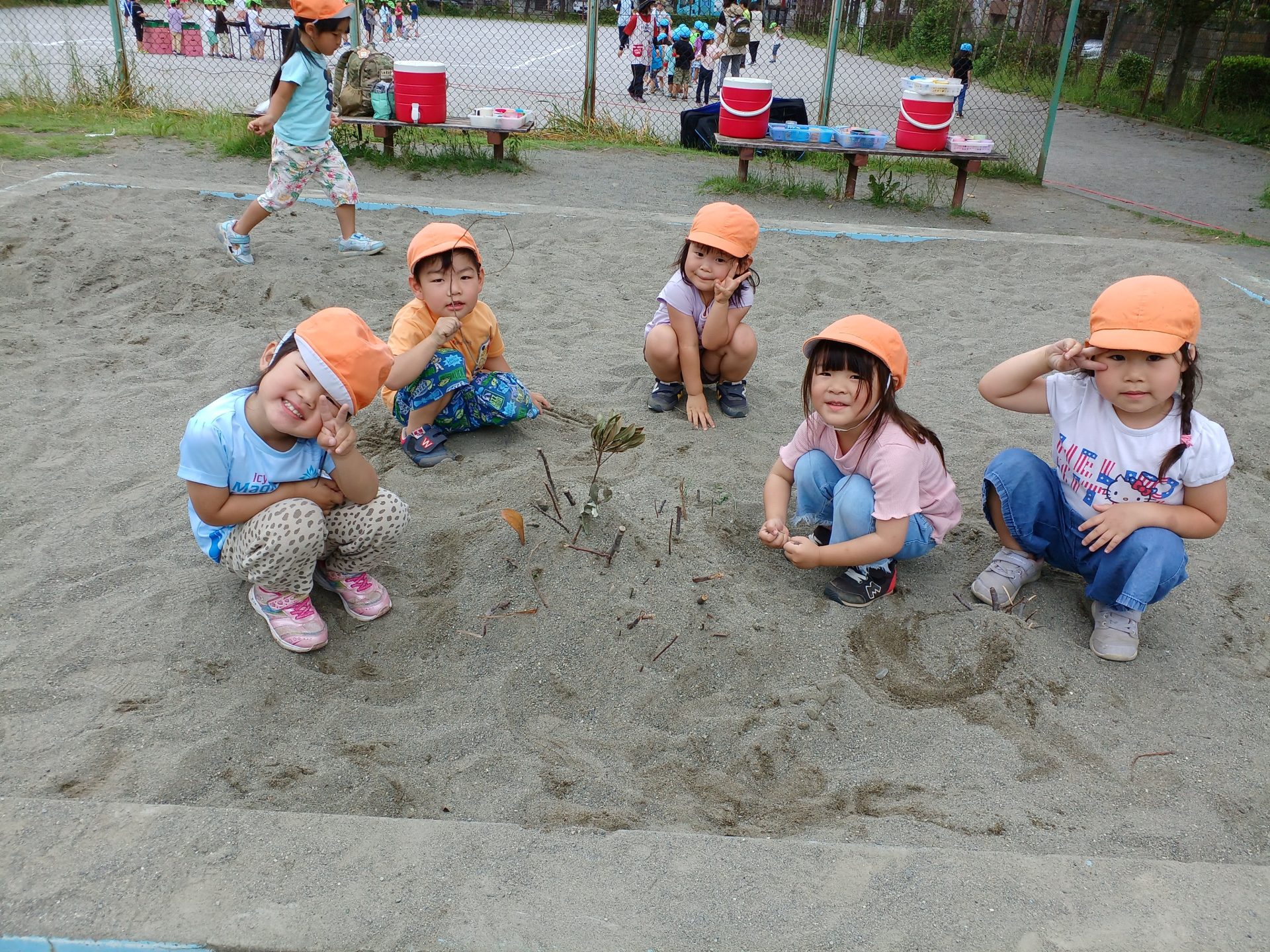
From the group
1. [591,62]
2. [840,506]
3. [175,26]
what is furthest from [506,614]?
[175,26]

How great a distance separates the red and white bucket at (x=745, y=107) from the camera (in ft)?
26.6

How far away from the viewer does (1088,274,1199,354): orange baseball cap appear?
225 centimetres

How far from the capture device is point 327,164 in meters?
5.39

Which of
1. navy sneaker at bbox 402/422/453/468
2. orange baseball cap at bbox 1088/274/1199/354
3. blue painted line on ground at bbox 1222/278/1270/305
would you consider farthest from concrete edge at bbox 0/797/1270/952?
blue painted line on ground at bbox 1222/278/1270/305

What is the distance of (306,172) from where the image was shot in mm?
5391

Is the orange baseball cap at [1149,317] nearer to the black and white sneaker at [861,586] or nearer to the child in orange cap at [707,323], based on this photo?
the black and white sneaker at [861,586]

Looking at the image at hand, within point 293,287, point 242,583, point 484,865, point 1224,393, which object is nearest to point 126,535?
point 242,583

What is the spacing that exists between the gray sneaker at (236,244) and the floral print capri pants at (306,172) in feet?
0.85

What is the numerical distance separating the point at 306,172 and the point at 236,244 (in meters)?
0.63

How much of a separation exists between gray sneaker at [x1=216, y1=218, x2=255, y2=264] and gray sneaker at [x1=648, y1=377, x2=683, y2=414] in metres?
2.46

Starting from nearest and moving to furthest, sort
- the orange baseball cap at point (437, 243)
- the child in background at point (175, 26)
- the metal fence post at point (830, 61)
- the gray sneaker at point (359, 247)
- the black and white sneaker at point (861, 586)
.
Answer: the black and white sneaker at point (861, 586)
the orange baseball cap at point (437, 243)
the gray sneaker at point (359, 247)
the metal fence post at point (830, 61)
the child in background at point (175, 26)

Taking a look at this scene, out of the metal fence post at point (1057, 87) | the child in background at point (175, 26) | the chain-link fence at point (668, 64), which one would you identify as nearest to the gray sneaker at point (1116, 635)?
the metal fence post at point (1057, 87)

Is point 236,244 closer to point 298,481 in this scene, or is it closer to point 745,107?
point 298,481

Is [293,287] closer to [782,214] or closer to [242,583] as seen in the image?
[242,583]
